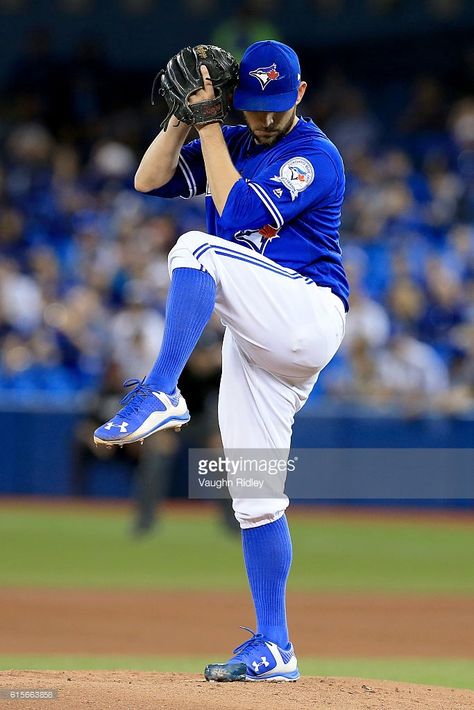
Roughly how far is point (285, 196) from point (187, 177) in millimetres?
581

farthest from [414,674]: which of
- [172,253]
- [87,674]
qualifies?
[172,253]

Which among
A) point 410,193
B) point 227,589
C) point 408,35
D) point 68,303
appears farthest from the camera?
point 408,35

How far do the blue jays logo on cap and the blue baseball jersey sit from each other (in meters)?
0.23

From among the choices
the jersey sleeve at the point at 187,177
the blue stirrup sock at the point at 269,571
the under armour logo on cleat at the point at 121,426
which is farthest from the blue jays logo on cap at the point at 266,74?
the blue stirrup sock at the point at 269,571

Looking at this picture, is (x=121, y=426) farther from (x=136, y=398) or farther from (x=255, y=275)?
(x=255, y=275)

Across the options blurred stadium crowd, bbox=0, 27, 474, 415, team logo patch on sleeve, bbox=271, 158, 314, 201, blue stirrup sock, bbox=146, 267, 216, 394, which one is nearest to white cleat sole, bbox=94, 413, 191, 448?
blue stirrup sock, bbox=146, 267, 216, 394

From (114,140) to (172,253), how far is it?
12.3m

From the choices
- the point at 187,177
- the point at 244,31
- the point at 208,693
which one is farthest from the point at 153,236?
the point at 208,693

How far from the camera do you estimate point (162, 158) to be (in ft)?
14.6

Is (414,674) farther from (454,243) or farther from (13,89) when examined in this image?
(13,89)

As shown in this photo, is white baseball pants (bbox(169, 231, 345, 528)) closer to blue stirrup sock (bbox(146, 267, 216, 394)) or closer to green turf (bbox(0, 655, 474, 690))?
blue stirrup sock (bbox(146, 267, 216, 394))

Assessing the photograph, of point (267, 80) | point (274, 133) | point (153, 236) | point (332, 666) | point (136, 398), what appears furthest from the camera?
point (153, 236)

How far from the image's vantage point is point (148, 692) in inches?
167

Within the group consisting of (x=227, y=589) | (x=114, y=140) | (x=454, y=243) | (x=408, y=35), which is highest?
(x=408, y=35)
